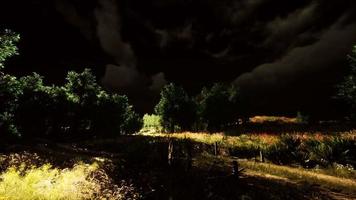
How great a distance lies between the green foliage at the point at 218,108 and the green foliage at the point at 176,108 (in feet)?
8.68

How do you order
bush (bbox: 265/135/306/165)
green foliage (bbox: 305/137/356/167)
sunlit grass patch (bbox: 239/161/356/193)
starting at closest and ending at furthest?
sunlit grass patch (bbox: 239/161/356/193) → green foliage (bbox: 305/137/356/167) → bush (bbox: 265/135/306/165)

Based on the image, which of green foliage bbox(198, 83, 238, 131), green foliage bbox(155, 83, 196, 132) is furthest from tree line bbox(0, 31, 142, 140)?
green foliage bbox(198, 83, 238, 131)

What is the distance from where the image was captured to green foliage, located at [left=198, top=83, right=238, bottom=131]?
58.8 metres

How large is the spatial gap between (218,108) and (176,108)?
833cm

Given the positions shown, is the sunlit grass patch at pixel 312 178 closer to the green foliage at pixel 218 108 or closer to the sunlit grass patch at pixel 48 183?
the sunlit grass patch at pixel 48 183

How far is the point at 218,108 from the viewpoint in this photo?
193 ft

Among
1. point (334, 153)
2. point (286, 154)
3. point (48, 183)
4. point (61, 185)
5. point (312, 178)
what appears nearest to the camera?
point (61, 185)

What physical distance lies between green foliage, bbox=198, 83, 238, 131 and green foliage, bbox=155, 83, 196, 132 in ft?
8.68

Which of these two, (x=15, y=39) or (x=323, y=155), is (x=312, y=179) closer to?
(x=323, y=155)

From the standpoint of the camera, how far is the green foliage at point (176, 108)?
57.2 meters

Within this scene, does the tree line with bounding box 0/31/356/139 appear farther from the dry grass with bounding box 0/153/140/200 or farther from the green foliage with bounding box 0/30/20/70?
the dry grass with bounding box 0/153/140/200

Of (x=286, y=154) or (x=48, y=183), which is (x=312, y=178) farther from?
(x=48, y=183)

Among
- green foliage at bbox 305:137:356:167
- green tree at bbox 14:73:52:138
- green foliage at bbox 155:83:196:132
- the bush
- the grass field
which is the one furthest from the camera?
green foliage at bbox 155:83:196:132

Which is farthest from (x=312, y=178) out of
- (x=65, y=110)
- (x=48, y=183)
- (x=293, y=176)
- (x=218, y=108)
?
(x=218, y=108)
